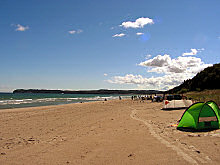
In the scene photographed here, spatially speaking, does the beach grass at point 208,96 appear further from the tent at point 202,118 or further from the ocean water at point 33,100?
the ocean water at point 33,100

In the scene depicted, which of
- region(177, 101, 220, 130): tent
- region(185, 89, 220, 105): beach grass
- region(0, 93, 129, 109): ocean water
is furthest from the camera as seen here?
region(0, 93, 129, 109): ocean water

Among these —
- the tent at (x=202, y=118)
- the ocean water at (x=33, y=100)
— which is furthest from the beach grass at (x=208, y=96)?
the ocean water at (x=33, y=100)

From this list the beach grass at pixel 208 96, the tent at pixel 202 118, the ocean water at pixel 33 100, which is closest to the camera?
the tent at pixel 202 118

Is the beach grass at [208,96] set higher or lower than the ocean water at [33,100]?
higher

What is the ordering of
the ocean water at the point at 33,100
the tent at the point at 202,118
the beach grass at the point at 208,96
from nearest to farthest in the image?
the tent at the point at 202,118, the beach grass at the point at 208,96, the ocean water at the point at 33,100

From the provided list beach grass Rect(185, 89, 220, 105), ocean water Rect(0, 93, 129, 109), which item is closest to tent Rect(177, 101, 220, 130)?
beach grass Rect(185, 89, 220, 105)

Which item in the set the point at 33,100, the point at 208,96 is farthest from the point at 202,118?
the point at 33,100

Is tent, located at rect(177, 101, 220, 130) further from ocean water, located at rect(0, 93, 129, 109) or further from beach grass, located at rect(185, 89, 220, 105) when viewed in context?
ocean water, located at rect(0, 93, 129, 109)

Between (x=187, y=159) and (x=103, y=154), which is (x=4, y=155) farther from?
(x=187, y=159)

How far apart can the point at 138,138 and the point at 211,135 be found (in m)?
2.85

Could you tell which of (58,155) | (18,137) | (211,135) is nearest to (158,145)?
(211,135)

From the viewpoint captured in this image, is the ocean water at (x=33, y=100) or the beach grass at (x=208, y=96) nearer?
the beach grass at (x=208, y=96)

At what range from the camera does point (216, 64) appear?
4431cm

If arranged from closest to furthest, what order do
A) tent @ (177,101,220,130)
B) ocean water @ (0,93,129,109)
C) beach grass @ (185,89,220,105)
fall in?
tent @ (177,101,220,130), beach grass @ (185,89,220,105), ocean water @ (0,93,129,109)
